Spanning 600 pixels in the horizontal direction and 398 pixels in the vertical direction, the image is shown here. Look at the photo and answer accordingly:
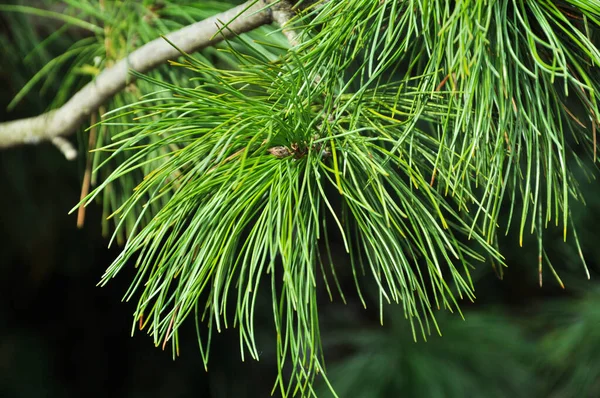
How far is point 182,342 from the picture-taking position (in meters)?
1.22

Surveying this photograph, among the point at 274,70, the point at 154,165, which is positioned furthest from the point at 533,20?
the point at 154,165

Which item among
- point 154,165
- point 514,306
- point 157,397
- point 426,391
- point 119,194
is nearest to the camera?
point 154,165

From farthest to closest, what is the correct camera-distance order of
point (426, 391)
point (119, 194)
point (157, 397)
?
point (157, 397), point (426, 391), point (119, 194)

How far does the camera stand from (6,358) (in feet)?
3.84

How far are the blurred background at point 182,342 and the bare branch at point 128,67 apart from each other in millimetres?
413

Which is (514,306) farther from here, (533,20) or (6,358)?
(533,20)

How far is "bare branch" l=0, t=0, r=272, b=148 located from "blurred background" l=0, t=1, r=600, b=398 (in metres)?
0.41

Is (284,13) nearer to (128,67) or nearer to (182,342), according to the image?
(128,67)

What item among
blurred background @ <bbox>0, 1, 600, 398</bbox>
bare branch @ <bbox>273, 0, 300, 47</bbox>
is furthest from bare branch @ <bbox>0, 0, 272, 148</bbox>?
blurred background @ <bbox>0, 1, 600, 398</bbox>

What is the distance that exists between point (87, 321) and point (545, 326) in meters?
0.90

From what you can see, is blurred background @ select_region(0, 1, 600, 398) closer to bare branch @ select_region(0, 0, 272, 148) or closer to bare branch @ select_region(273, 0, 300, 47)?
bare branch @ select_region(0, 0, 272, 148)

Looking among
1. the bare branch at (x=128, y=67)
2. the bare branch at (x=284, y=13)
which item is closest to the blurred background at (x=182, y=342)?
the bare branch at (x=128, y=67)

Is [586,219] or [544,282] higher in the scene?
[586,219]

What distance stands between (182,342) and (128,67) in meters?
0.80
